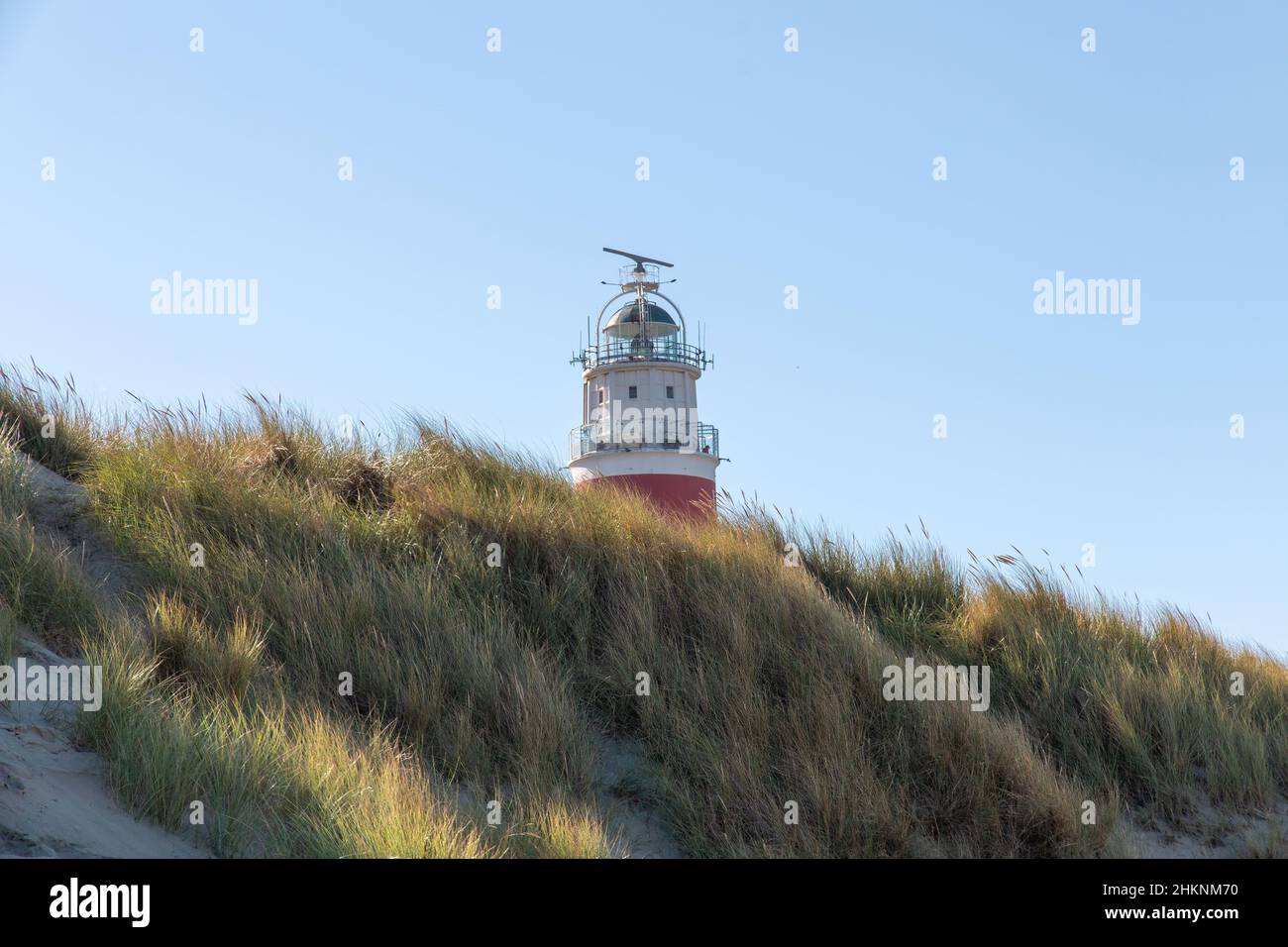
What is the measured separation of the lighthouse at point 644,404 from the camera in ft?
107

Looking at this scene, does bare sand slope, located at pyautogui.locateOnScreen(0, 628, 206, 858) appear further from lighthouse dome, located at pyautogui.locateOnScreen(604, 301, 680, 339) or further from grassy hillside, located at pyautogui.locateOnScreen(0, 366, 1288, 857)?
lighthouse dome, located at pyautogui.locateOnScreen(604, 301, 680, 339)

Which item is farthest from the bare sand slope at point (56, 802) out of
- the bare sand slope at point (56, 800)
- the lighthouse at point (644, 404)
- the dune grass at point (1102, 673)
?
the lighthouse at point (644, 404)

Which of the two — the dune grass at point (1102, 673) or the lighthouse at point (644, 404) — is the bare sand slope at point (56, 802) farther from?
the lighthouse at point (644, 404)

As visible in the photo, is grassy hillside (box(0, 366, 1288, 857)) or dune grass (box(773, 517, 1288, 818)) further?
dune grass (box(773, 517, 1288, 818))

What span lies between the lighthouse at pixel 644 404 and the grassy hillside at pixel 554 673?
22.8 m

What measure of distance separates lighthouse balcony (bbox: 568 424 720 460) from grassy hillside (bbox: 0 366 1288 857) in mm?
23462

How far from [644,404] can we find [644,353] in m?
1.71

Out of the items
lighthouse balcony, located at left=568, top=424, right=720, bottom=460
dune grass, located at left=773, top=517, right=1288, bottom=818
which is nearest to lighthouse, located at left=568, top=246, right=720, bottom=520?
lighthouse balcony, located at left=568, top=424, right=720, bottom=460

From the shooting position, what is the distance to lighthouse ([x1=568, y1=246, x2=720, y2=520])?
32.5m

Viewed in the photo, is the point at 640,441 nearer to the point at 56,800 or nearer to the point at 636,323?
the point at 636,323

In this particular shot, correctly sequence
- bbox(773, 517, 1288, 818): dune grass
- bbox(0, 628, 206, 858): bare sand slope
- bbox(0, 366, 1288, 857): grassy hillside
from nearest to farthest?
bbox(0, 628, 206, 858): bare sand slope
bbox(0, 366, 1288, 857): grassy hillside
bbox(773, 517, 1288, 818): dune grass
